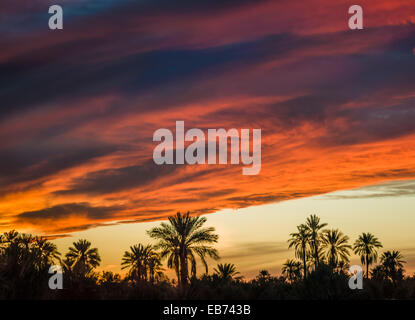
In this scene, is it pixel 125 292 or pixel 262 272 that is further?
pixel 262 272

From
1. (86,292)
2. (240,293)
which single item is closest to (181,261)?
(240,293)

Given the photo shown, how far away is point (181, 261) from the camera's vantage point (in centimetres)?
4216

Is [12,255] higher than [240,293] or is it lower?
higher

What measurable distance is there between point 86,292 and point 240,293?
8.01 m

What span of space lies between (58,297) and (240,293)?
8977mm

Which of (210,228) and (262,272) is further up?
(210,228)
